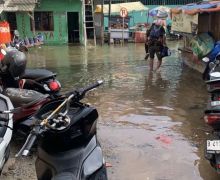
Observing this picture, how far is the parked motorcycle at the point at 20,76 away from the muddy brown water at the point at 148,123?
0.87m

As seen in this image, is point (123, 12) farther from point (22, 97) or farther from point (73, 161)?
point (73, 161)

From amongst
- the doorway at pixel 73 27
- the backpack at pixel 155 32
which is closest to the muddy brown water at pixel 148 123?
the backpack at pixel 155 32

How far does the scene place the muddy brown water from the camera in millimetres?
4742

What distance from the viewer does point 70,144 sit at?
2691 millimetres

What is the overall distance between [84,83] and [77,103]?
24.3 feet

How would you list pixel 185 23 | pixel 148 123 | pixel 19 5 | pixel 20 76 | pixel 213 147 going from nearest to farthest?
pixel 213 147, pixel 20 76, pixel 148 123, pixel 185 23, pixel 19 5

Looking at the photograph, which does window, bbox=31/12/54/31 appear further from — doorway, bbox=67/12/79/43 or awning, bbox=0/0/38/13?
awning, bbox=0/0/38/13

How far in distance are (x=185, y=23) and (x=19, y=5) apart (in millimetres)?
13372

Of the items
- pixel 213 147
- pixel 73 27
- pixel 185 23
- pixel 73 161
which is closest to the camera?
pixel 73 161

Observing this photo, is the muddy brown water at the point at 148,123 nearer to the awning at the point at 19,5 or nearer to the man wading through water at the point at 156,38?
the man wading through water at the point at 156,38

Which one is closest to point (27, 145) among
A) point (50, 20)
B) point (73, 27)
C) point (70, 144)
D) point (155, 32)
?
point (70, 144)

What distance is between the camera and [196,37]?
11.4 metres

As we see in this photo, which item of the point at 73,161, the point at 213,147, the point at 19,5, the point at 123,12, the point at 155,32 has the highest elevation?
the point at 19,5

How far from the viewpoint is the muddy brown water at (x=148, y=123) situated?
15.6ft
